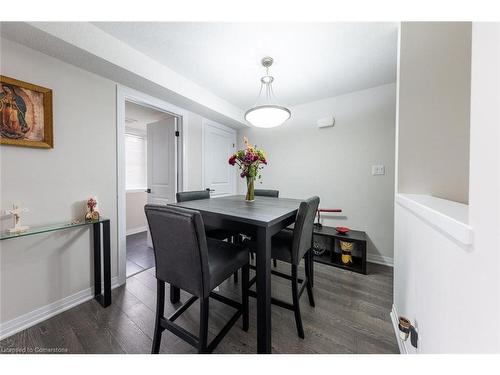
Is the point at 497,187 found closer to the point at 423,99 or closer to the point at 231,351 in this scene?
the point at 423,99

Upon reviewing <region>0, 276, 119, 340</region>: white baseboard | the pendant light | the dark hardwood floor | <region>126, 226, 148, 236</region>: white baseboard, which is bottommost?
the dark hardwood floor

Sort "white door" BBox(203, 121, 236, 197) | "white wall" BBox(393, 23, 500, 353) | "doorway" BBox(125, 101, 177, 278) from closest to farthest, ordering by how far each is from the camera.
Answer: "white wall" BBox(393, 23, 500, 353) < "doorway" BBox(125, 101, 177, 278) < "white door" BBox(203, 121, 236, 197)

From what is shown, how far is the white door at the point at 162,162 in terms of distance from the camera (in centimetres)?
266

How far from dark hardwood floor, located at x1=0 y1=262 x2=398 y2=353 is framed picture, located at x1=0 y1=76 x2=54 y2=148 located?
140 cm

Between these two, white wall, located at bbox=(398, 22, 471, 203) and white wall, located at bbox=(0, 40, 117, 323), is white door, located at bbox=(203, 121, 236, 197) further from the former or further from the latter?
white wall, located at bbox=(398, 22, 471, 203)

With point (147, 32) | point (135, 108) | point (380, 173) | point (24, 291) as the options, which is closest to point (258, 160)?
point (147, 32)

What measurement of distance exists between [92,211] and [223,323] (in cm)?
153

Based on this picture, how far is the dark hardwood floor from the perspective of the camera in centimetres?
119

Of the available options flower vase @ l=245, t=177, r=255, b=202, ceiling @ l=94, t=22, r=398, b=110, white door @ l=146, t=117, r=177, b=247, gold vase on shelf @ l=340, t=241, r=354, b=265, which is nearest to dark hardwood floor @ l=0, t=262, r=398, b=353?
gold vase on shelf @ l=340, t=241, r=354, b=265

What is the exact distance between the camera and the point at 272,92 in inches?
102

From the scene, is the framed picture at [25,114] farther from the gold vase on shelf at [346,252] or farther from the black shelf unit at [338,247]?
the gold vase on shelf at [346,252]

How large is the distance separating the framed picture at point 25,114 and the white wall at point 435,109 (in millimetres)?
2725

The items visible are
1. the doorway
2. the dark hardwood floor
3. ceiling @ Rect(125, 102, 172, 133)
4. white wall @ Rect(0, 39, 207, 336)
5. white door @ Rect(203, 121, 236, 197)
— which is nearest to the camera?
the dark hardwood floor
